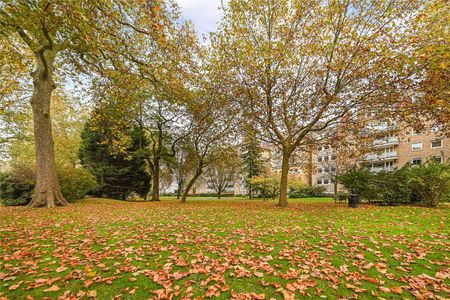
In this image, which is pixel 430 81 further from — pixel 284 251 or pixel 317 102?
pixel 284 251

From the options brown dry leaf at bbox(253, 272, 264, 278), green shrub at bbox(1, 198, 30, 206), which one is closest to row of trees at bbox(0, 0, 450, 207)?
green shrub at bbox(1, 198, 30, 206)

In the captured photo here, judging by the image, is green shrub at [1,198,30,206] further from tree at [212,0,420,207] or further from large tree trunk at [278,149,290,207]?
large tree trunk at [278,149,290,207]

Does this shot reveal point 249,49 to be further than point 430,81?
Yes

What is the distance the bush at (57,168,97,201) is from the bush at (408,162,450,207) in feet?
79.0

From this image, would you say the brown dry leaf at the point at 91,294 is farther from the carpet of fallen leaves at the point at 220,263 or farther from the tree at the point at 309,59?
the tree at the point at 309,59

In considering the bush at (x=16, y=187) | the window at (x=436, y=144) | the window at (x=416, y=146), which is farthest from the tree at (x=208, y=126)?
the window at (x=416, y=146)

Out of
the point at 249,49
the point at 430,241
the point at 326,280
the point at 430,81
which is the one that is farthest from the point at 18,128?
the point at 430,81

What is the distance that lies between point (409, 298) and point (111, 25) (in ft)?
35.4

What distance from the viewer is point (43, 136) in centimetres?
1209

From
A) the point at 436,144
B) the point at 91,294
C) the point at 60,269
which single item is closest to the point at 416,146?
the point at 436,144

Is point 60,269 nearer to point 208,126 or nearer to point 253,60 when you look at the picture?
point 253,60

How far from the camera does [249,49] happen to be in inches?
446

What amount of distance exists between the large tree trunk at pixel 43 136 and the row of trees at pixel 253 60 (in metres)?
0.06

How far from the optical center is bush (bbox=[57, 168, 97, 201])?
16203 millimetres
